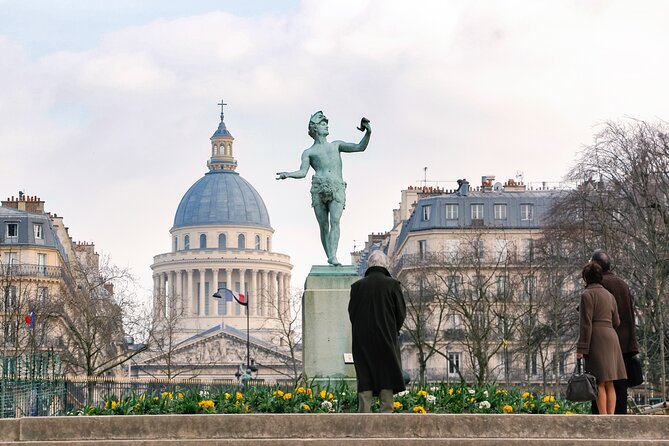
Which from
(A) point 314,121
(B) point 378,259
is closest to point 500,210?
(A) point 314,121

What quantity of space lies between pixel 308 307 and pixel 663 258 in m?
23.9

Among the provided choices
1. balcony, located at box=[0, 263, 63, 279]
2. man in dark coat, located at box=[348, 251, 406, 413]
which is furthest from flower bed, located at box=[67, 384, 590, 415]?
balcony, located at box=[0, 263, 63, 279]

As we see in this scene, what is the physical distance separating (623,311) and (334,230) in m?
6.56

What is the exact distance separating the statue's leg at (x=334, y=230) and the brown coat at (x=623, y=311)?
20.5 feet

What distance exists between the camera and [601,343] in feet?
58.6

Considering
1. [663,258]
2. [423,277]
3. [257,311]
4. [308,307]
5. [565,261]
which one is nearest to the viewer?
[308,307]

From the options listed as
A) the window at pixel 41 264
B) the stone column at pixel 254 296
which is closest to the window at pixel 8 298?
the window at pixel 41 264

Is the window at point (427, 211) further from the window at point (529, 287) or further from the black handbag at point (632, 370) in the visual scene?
the black handbag at point (632, 370)

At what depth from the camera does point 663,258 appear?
4547cm

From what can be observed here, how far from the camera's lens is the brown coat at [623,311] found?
18422 millimetres

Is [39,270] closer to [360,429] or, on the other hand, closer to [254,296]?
[360,429]

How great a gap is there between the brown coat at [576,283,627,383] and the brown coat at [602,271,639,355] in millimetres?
418

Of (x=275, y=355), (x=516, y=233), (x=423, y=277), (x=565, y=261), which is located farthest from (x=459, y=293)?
(x=275, y=355)

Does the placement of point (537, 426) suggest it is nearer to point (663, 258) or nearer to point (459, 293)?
point (663, 258)
